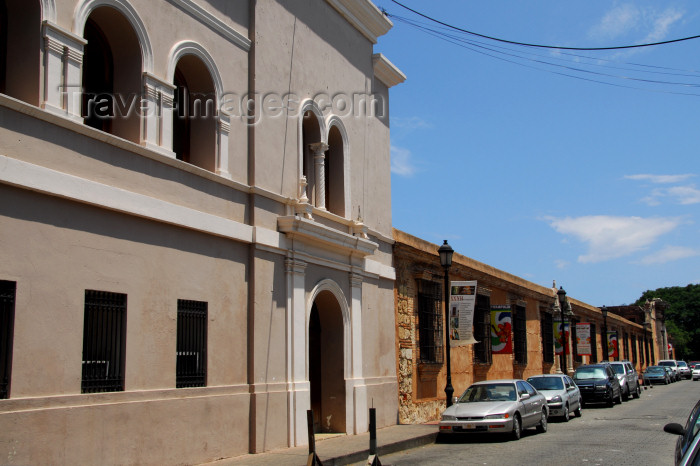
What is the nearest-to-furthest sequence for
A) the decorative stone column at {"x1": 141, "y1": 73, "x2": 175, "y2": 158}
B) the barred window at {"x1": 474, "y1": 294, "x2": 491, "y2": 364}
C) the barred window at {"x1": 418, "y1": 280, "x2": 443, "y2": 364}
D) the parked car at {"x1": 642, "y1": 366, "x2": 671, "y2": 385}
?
the decorative stone column at {"x1": 141, "y1": 73, "x2": 175, "y2": 158} < the barred window at {"x1": 418, "y1": 280, "x2": 443, "y2": 364} < the barred window at {"x1": 474, "y1": 294, "x2": 491, "y2": 364} < the parked car at {"x1": 642, "y1": 366, "x2": 671, "y2": 385}

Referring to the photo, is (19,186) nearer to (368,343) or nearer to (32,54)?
(32,54)

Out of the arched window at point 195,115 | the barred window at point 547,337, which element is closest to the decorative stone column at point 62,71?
the arched window at point 195,115

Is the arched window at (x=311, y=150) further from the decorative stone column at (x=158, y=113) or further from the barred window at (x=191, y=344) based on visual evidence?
the barred window at (x=191, y=344)

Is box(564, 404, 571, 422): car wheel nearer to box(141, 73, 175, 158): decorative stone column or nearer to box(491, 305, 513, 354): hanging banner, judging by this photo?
box(491, 305, 513, 354): hanging banner

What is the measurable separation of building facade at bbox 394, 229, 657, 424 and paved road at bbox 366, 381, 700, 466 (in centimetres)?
362

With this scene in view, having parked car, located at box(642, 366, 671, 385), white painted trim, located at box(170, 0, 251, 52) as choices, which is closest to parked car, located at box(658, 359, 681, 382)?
parked car, located at box(642, 366, 671, 385)

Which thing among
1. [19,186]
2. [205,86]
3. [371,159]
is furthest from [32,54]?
[371,159]

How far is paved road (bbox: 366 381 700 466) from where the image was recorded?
43.5ft

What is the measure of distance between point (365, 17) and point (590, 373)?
1733cm

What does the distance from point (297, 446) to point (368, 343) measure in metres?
4.43

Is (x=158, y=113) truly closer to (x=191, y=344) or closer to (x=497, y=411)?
(x=191, y=344)

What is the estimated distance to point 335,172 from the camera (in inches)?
733

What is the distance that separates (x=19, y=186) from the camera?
9539 millimetres

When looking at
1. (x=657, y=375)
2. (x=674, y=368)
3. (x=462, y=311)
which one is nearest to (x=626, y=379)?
(x=462, y=311)
